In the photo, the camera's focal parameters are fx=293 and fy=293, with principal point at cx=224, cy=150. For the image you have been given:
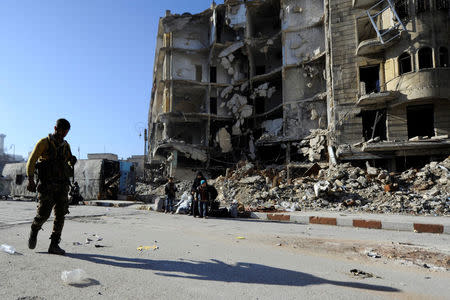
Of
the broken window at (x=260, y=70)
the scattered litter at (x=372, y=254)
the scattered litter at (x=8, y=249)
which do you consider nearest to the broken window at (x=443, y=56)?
the broken window at (x=260, y=70)

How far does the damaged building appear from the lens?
54.4 ft

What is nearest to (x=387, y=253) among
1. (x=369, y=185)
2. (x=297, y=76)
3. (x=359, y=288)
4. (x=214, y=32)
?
(x=359, y=288)

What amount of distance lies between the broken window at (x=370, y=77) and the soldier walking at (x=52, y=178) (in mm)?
19219

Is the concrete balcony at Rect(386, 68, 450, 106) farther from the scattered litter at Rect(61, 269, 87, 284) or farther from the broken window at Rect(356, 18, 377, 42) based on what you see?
the scattered litter at Rect(61, 269, 87, 284)

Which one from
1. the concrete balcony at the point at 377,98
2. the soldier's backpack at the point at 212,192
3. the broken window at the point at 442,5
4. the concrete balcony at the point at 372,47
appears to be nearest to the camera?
the soldier's backpack at the point at 212,192

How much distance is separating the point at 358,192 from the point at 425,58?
9.84 metres

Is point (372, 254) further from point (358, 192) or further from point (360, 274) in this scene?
point (358, 192)

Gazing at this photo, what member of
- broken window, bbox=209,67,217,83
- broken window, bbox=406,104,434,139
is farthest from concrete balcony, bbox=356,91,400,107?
broken window, bbox=209,67,217,83

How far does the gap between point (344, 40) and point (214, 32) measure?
1477 cm

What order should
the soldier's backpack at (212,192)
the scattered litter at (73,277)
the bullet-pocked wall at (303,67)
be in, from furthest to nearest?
the bullet-pocked wall at (303,67)
the soldier's backpack at (212,192)
the scattered litter at (73,277)

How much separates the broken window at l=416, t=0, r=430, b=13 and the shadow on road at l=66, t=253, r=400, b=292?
19429mm

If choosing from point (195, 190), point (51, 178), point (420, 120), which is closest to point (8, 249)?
point (51, 178)

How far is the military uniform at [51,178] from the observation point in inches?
137

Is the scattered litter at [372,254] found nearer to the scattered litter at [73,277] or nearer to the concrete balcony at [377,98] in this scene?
the scattered litter at [73,277]
